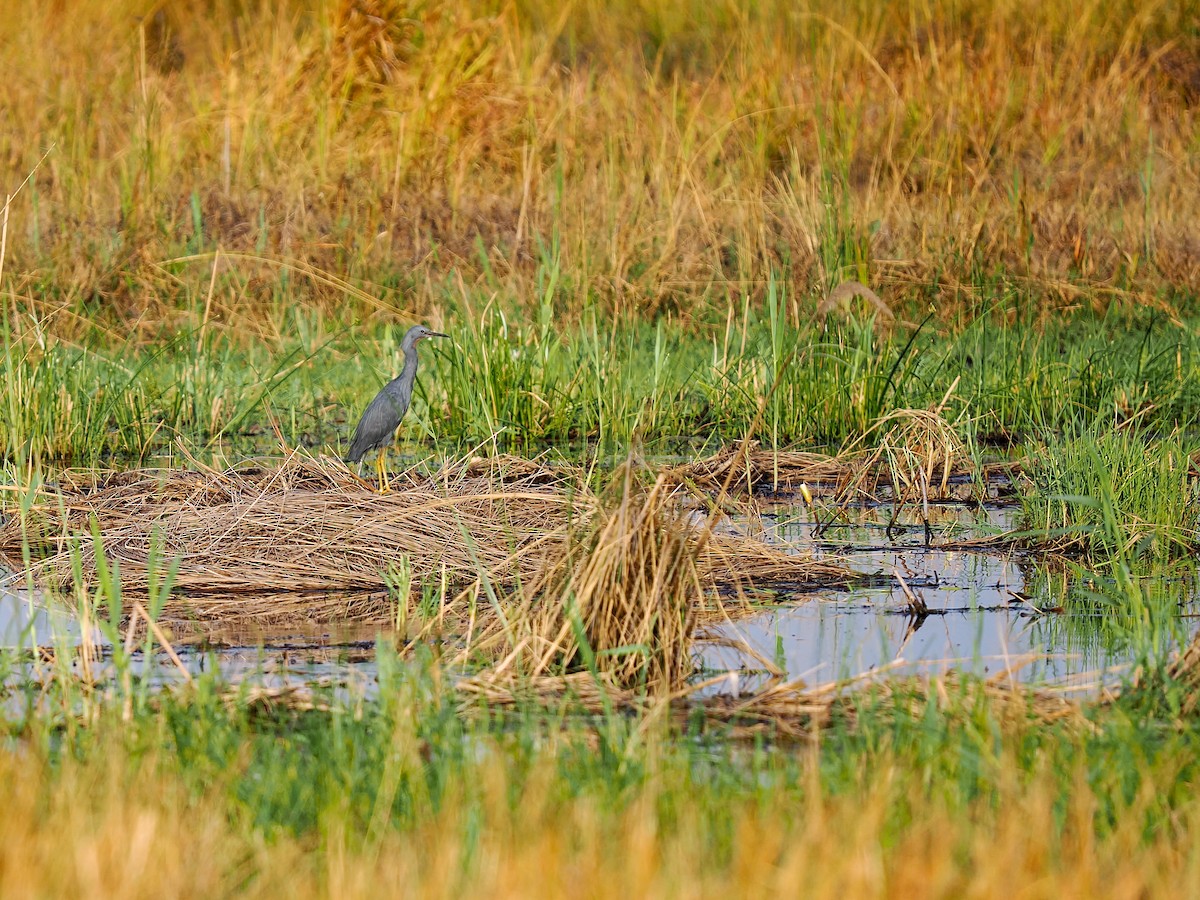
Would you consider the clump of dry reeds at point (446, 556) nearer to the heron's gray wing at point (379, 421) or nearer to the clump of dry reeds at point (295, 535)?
the clump of dry reeds at point (295, 535)

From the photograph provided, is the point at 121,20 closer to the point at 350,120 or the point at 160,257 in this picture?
the point at 350,120

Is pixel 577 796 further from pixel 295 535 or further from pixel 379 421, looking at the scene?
pixel 379 421

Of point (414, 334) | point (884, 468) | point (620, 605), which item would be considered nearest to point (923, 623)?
point (620, 605)

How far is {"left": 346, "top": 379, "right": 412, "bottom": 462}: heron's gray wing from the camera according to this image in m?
6.54

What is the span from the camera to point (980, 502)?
19.7ft

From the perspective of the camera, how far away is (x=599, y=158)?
497 inches

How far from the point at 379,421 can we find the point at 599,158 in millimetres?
6430

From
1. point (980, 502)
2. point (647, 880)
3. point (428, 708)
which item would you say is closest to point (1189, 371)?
point (980, 502)

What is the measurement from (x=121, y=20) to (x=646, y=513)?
1373 centimetres

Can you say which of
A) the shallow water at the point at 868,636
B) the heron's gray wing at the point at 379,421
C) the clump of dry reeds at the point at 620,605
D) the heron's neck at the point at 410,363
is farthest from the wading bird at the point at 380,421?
the clump of dry reeds at the point at 620,605

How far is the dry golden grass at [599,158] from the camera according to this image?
425 inches

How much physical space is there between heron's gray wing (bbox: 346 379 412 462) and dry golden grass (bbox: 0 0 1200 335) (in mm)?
3070

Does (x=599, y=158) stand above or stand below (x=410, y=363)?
above

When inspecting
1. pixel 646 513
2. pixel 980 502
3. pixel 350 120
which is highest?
pixel 350 120
